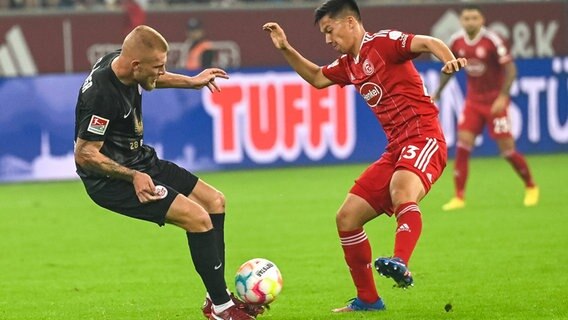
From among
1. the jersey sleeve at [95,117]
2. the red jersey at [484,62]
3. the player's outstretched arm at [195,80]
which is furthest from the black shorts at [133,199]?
the red jersey at [484,62]

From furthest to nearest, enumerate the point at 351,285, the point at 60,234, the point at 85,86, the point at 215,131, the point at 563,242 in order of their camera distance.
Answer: the point at 215,131 < the point at 60,234 < the point at 563,242 < the point at 351,285 < the point at 85,86

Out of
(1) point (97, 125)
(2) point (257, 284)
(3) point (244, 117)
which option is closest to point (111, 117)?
(1) point (97, 125)

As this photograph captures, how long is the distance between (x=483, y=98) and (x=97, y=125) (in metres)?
9.05

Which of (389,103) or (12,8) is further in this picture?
(12,8)

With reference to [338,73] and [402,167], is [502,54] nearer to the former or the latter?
[338,73]

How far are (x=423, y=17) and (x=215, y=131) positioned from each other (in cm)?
Result: 754

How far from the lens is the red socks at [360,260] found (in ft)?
30.1

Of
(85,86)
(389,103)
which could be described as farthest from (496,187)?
(85,86)

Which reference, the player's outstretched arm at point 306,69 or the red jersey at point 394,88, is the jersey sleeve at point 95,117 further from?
the red jersey at point 394,88

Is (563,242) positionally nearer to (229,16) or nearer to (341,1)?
(341,1)

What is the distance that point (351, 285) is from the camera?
1064cm

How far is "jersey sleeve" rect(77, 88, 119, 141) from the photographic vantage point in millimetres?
8305

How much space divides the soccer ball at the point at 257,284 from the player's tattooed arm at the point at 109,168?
0.91 metres

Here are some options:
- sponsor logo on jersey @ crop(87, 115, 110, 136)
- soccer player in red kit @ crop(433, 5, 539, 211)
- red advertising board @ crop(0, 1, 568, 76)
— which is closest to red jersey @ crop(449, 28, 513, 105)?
soccer player in red kit @ crop(433, 5, 539, 211)
